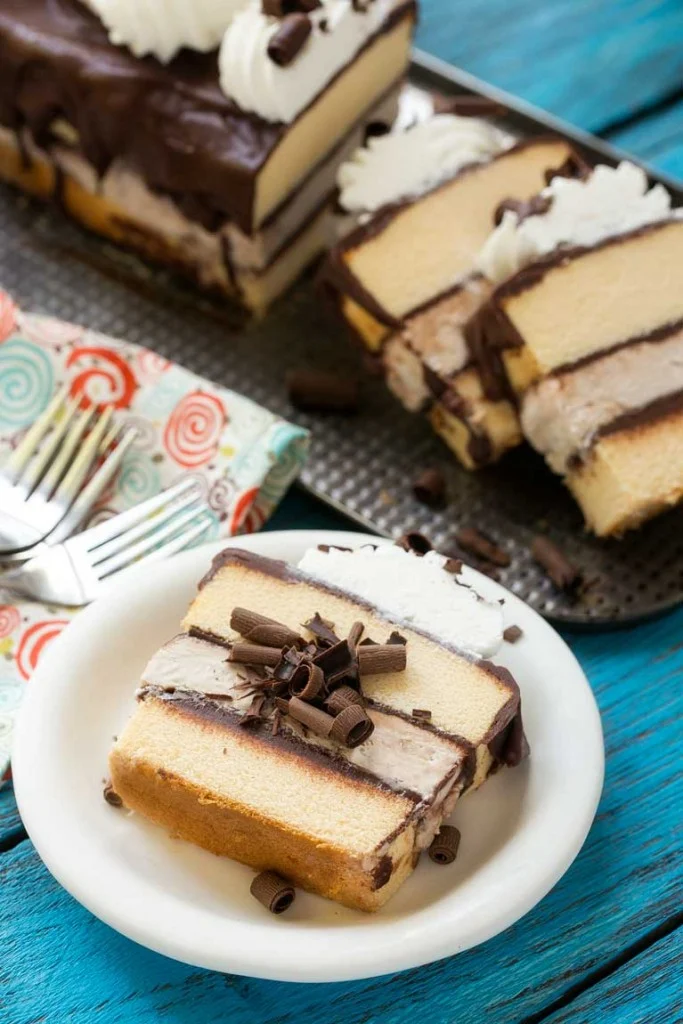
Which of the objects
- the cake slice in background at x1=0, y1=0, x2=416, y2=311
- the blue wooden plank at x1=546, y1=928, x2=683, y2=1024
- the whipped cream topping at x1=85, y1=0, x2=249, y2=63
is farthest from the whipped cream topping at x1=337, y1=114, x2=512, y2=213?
the blue wooden plank at x1=546, y1=928, x2=683, y2=1024

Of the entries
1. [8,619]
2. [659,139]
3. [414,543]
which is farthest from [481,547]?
[659,139]

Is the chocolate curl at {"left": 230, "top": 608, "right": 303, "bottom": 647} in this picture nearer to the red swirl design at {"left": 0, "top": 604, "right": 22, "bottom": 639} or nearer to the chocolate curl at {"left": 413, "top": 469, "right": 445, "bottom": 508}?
the red swirl design at {"left": 0, "top": 604, "right": 22, "bottom": 639}

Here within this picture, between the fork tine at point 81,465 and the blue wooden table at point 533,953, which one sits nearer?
the blue wooden table at point 533,953

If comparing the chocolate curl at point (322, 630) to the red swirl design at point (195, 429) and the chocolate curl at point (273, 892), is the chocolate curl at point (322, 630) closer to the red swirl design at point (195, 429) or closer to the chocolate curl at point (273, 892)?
the chocolate curl at point (273, 892)

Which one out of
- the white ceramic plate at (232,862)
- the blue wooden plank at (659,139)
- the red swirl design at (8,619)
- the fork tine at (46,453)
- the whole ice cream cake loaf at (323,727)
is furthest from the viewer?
the blue wooden plank at (659,139)

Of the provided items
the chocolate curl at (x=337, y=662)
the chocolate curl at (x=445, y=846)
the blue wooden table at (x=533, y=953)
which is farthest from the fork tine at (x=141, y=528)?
the chocolate curl at (x=445, y=846)
